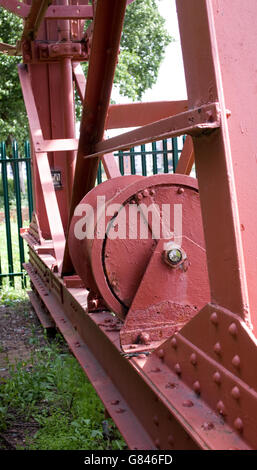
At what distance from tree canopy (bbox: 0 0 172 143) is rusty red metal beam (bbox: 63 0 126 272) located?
48.5 ft

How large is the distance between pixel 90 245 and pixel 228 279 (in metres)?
1.29

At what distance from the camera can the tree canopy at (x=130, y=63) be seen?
1745cm

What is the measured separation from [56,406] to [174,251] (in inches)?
67.4

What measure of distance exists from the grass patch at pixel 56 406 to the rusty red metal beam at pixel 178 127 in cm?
161

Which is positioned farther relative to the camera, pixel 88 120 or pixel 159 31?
pixel 159 31

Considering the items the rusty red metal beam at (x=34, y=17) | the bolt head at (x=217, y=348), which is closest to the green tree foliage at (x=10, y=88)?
the rusty red metal beam at (x=34, y=17)

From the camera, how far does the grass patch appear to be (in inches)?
119

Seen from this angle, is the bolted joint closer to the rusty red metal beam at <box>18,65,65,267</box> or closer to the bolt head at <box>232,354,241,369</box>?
the bolt head at <box>232,354,241,369</box>

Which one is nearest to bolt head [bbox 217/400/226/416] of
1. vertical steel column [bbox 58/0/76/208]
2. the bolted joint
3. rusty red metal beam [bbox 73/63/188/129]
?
the bolted joint

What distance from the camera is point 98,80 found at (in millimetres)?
2846

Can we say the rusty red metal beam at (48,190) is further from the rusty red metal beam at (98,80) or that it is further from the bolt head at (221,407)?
the bolt head at (221,407)

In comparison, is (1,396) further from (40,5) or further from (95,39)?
(40,5)

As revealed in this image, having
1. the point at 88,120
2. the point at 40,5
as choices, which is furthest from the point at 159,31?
the point at 88,120
